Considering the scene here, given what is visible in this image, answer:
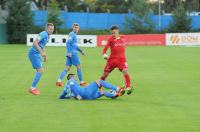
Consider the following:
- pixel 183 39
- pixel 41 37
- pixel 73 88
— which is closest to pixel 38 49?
pixel 41 37

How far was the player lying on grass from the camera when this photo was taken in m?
15.5

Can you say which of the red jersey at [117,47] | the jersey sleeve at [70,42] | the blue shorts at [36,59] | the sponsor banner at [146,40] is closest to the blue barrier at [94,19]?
the sponsor banner at [146,40]

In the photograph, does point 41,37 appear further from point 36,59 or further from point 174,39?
point 174,39

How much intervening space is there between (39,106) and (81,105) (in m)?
1.01

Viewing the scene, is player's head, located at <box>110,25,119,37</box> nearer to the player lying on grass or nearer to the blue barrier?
the player lying on grass

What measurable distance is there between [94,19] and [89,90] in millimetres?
57050

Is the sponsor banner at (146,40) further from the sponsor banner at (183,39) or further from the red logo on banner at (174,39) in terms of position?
the red logo on banner at (174,39)

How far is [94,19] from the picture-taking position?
237ft

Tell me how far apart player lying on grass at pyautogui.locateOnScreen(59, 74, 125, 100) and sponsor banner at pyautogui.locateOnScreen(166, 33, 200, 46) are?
4147 centimetres

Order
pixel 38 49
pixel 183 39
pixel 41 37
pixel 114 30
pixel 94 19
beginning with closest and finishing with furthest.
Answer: pixel 114 30
pixel 38 49
pixel 41 37
pixel 183 39
pixel 94 19

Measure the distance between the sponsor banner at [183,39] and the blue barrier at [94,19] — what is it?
48.6 feet

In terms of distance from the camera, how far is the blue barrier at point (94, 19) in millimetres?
70750

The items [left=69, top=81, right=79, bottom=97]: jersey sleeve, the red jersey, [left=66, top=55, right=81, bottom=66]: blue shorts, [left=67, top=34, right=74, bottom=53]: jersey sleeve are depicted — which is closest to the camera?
[left=69, top=81, right=79, bottom=97]: jersey sleeve

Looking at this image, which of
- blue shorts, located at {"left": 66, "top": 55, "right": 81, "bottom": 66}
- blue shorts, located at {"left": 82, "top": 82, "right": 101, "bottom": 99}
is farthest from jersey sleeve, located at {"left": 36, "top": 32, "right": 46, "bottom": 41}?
blue shorts, located at {"left": 66, "top": 55, "right": 81, "bottom": 66}
